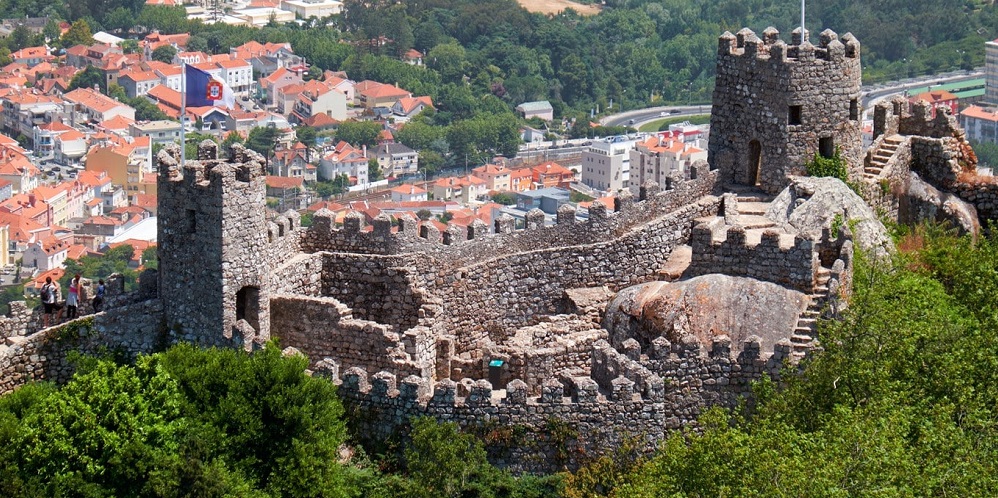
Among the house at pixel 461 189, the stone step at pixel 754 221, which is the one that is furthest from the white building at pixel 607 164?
the stone step at pixel 754 221

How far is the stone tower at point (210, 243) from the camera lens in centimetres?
3350

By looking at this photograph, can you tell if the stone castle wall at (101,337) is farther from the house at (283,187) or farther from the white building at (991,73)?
the white building at (991,73)

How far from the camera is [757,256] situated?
1432 inches

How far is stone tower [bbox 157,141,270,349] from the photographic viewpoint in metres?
33.5

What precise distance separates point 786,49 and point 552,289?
22.6 ft

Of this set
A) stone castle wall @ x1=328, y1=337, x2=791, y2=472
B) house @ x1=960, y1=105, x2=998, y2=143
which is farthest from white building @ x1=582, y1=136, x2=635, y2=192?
stone castle wall @ x1=328, y1=337, x2=791, y2=472

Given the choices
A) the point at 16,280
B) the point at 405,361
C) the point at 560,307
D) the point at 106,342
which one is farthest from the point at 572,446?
the point at 16,280

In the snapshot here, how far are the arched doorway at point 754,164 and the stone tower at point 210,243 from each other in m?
11.2

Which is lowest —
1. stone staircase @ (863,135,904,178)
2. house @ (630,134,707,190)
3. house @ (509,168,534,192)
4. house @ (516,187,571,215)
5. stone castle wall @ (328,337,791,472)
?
house @ (509,168,534,192)

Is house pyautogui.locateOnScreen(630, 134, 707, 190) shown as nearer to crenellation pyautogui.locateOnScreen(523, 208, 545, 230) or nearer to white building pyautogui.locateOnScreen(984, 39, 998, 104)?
white building pyautogui.locateOnScreen(984, 39, 998, 104)

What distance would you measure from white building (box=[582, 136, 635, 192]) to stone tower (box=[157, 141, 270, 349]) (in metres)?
155

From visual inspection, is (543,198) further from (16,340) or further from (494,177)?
(16,340)

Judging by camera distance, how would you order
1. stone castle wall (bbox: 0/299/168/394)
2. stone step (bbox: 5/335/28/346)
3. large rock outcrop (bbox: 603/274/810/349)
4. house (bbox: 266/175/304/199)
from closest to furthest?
stone step (bbox: 5/335/28/346) → stone castle wall (bbox: 0/299/168/394) → large rock outcrop (bbox: 603/274/810/349) → house (bbox: 266/175/304/199)

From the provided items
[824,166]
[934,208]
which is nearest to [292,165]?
[934,208]
